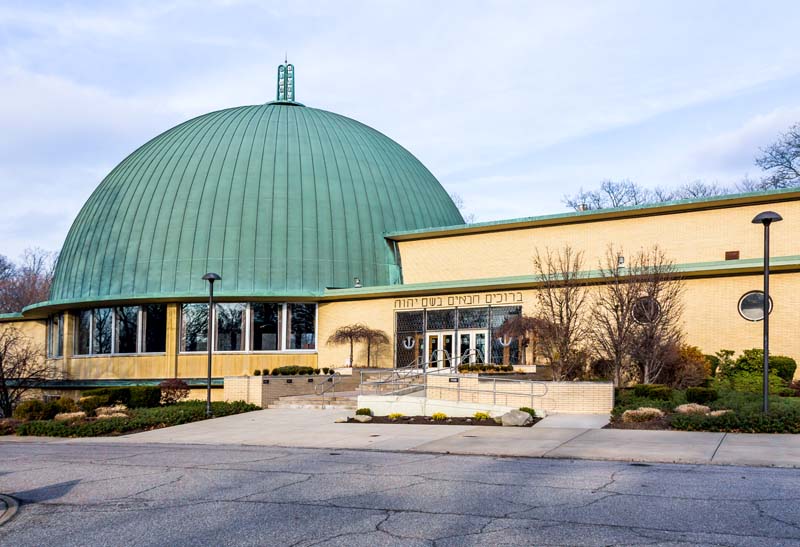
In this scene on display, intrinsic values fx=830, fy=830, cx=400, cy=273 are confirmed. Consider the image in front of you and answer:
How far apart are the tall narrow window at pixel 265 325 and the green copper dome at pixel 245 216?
101 centimetres

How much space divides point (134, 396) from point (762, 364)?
2159 cm

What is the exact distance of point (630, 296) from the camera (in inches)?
1081

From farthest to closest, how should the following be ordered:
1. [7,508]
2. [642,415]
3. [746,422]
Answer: [642,415] → [746,422] → [7,508]

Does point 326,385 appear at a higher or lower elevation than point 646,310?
lower

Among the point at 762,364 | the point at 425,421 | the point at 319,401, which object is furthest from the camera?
the point at 319,401

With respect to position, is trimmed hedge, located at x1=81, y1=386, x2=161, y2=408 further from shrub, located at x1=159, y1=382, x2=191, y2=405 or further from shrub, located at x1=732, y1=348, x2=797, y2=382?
shrub, located at x1=732, y1=348, x2=797, y2=382

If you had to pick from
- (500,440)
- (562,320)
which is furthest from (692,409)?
(562,320)

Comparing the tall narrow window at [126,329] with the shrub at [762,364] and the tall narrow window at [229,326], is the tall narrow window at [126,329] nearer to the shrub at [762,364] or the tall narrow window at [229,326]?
the tall narrow window at [229,326]

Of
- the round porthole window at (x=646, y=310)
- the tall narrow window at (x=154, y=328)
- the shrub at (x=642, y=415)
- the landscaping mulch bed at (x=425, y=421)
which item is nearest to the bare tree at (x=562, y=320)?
the round porthole window at (x=646, y=310)

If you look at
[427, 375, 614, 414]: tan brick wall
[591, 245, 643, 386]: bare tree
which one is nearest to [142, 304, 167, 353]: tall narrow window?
[427, 375, 614, 414]: tan brick wall

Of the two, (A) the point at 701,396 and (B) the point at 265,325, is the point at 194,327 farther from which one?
(A) the point at 701,396

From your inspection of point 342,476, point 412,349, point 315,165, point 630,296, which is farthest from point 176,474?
point 315,165

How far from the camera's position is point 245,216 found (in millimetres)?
39906

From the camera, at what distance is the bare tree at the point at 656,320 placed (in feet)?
86.6
